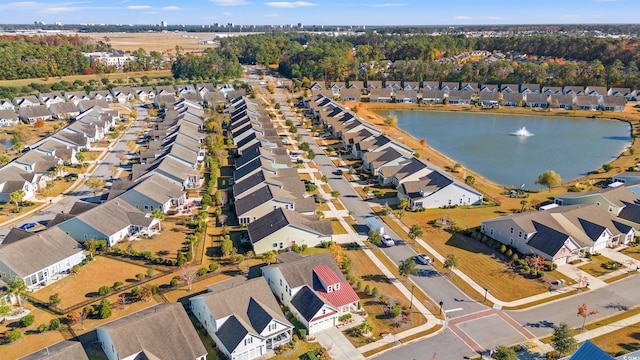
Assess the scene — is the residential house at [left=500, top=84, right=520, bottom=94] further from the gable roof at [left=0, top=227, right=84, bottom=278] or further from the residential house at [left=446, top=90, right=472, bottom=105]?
the gable roof at [left=0, top=227, right=84, bottom=278]

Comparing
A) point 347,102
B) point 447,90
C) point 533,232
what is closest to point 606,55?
point 447,90

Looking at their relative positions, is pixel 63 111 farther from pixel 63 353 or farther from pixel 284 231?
pixel 63 353

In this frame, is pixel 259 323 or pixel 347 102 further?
pixel 347 102

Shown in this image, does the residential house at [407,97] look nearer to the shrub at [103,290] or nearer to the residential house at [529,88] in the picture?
the residential house at [529,88]

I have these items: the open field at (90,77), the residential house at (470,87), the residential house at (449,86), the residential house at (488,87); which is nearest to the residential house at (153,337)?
the residential house at (449,86)

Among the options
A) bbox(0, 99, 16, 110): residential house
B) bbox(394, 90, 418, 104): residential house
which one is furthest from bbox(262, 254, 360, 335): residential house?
bbox(0, 99, 16, 110): residential house

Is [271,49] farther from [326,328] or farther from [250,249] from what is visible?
[326,328]
